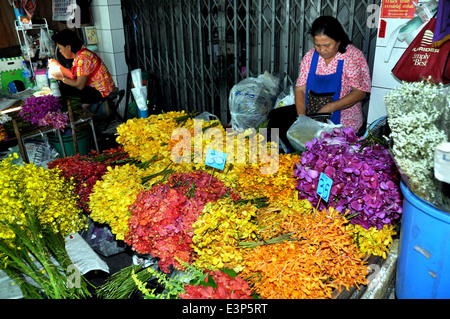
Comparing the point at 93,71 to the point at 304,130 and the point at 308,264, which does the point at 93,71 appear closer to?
the point at 304,130

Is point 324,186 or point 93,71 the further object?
point 93,71

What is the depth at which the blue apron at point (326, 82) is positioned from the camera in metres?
3.21

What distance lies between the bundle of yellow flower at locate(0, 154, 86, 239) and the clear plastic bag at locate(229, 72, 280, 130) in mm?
2047

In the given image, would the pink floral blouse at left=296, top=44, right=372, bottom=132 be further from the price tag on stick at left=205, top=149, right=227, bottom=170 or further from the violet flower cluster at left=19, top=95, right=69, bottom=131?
the violet flower cluster at left=19, top=95, right=69, bottom=131

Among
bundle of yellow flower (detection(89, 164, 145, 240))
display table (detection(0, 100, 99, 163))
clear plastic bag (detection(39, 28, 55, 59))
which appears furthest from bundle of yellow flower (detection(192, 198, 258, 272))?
clear plastic bag (detection(39, 28, 55, 59))

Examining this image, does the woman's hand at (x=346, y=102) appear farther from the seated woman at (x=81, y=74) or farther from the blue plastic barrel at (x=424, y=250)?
the seated woman at (x=81, y=74)

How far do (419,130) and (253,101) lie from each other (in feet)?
8.82

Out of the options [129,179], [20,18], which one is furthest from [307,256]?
[20,18]

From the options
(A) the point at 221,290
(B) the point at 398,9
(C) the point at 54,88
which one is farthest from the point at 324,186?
(C) the point at 54,88

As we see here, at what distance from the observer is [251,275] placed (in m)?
1.68

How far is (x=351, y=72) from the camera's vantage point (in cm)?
314

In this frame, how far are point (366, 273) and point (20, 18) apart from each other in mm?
6443

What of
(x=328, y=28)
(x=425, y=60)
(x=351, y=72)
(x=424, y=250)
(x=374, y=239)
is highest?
(x=328, y=28)
